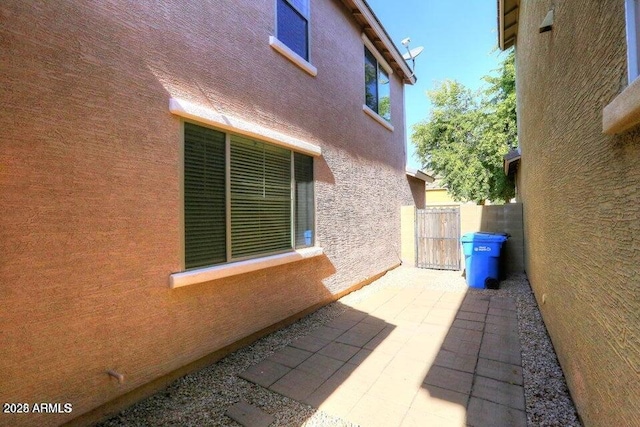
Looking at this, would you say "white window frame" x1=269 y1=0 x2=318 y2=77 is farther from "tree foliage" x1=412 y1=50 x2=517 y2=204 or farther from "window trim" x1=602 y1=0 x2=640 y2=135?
"tree foliage" x1=412 y1=50 x2=517 y2=204

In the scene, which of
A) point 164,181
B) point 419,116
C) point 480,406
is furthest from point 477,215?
point 419,116

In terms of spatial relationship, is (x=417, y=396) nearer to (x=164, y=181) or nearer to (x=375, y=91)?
(x=164, y=181)

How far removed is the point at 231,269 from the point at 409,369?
2489mm

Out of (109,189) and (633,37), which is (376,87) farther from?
(633,37)

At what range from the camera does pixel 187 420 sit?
8.82 ft

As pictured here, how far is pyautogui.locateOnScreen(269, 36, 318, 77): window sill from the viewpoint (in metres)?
4.69

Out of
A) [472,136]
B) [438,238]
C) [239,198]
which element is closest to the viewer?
[239,198]

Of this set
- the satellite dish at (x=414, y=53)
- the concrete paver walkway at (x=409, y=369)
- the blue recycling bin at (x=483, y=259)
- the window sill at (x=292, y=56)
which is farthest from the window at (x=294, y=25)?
the satellite dish at (x=414, y=53)

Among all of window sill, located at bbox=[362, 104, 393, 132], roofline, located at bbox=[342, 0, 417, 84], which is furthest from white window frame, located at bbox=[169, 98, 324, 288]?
roofline, located at bbox=[342, 0, 417, 84]

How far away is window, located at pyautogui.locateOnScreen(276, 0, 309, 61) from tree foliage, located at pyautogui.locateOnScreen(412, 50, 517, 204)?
12904mm

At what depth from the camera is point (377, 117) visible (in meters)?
8.49

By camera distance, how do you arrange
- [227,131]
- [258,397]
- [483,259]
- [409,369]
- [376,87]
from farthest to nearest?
[376,87] → [483,259] → [227,131] → [409,369] → [258,397]

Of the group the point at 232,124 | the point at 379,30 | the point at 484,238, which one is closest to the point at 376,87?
the point at 379,30

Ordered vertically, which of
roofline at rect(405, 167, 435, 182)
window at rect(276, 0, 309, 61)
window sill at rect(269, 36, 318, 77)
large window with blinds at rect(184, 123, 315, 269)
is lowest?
large window with blinds at rect(184, 123, 315, 269)
